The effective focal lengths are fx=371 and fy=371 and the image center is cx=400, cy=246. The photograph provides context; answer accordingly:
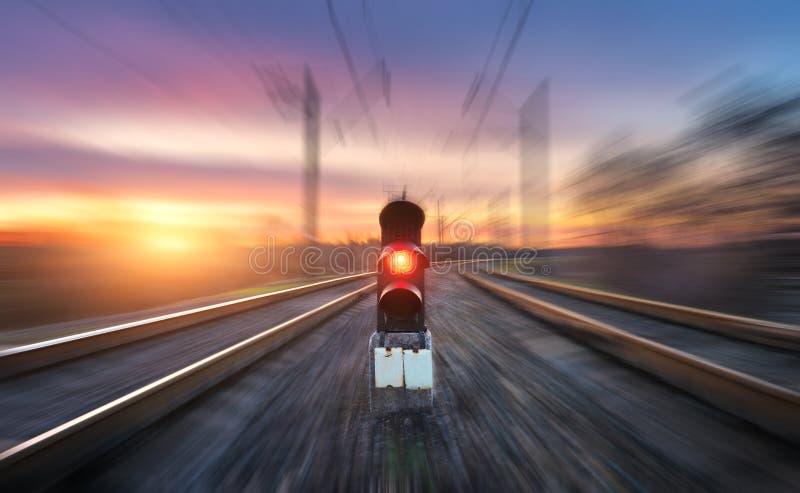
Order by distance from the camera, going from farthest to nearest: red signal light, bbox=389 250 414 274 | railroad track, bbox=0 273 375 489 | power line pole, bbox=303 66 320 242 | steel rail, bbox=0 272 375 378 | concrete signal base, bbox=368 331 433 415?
power line pole, bbox=303 66 320 242
steel rail, bbox=0 272 375 378
red signal light, bbox=389 250 414 274
concrete signal base, bbox=368 331 433 415
railroad track, bbox=0 273 375 489

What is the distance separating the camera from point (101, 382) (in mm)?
4227

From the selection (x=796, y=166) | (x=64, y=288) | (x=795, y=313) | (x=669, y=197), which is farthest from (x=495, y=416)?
(x=64, y=288)

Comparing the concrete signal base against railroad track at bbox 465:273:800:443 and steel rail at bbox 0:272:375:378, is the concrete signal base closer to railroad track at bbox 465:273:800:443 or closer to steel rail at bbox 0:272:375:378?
railroad track at bbox 465:273:800:443

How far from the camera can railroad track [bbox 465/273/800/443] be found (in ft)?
10.8

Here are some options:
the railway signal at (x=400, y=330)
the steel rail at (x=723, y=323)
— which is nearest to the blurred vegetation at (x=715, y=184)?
the steel rail at (x=723, y=323)

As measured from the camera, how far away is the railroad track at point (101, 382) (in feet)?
8.80

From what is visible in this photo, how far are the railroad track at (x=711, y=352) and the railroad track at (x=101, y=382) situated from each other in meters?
5.61

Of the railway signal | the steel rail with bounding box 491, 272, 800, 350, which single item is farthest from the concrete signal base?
the steel rail with bounding box 491, 272, 800, 350

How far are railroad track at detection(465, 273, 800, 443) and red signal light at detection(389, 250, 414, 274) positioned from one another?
332 centimetres

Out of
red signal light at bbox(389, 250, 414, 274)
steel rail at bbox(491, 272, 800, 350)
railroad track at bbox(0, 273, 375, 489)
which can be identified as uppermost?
red signal light at bbox(389, 250, 414, 274)

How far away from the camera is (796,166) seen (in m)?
9.20

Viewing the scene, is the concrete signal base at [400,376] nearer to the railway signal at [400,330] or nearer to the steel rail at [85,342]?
the railway signal at [400,330]

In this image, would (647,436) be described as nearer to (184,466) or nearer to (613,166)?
(184,466)

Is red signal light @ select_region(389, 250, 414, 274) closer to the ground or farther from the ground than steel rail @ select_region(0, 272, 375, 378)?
farther from the ground
